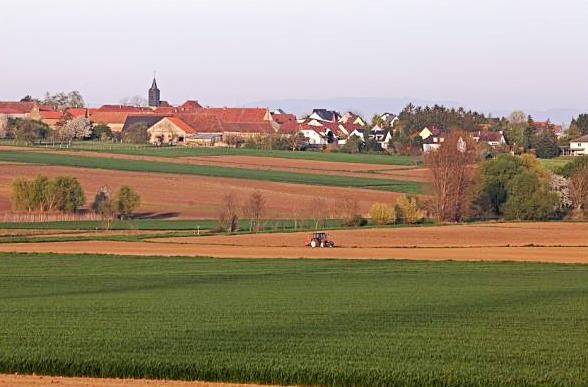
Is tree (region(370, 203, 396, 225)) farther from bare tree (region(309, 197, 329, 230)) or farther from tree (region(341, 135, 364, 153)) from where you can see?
tree (region(341, 135, 364, 153))

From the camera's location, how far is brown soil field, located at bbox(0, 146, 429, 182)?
105250 mm

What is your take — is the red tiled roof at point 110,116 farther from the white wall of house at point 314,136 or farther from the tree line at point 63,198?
the tree line at point 63,198

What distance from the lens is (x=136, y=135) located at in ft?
501

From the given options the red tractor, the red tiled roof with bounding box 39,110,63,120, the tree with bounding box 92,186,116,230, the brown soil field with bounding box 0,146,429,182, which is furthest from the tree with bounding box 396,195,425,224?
the red tiled roof with bounding box 39,110,63,120

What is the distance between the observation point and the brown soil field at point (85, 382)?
17.9 meters

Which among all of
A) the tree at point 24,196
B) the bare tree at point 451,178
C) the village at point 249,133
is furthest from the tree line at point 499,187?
the village at point 249,133

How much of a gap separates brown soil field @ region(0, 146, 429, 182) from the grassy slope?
3.60m

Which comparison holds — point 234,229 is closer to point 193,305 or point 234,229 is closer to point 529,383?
point 193,305

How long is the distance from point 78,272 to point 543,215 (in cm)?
4297

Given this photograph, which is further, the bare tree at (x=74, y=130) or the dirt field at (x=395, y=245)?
the bare tree at (x=74, y=130)

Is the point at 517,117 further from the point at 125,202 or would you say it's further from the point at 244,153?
the point at 125,202

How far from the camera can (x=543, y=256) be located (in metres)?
49.2

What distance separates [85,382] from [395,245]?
38.8m

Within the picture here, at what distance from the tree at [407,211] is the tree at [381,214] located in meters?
0.97
